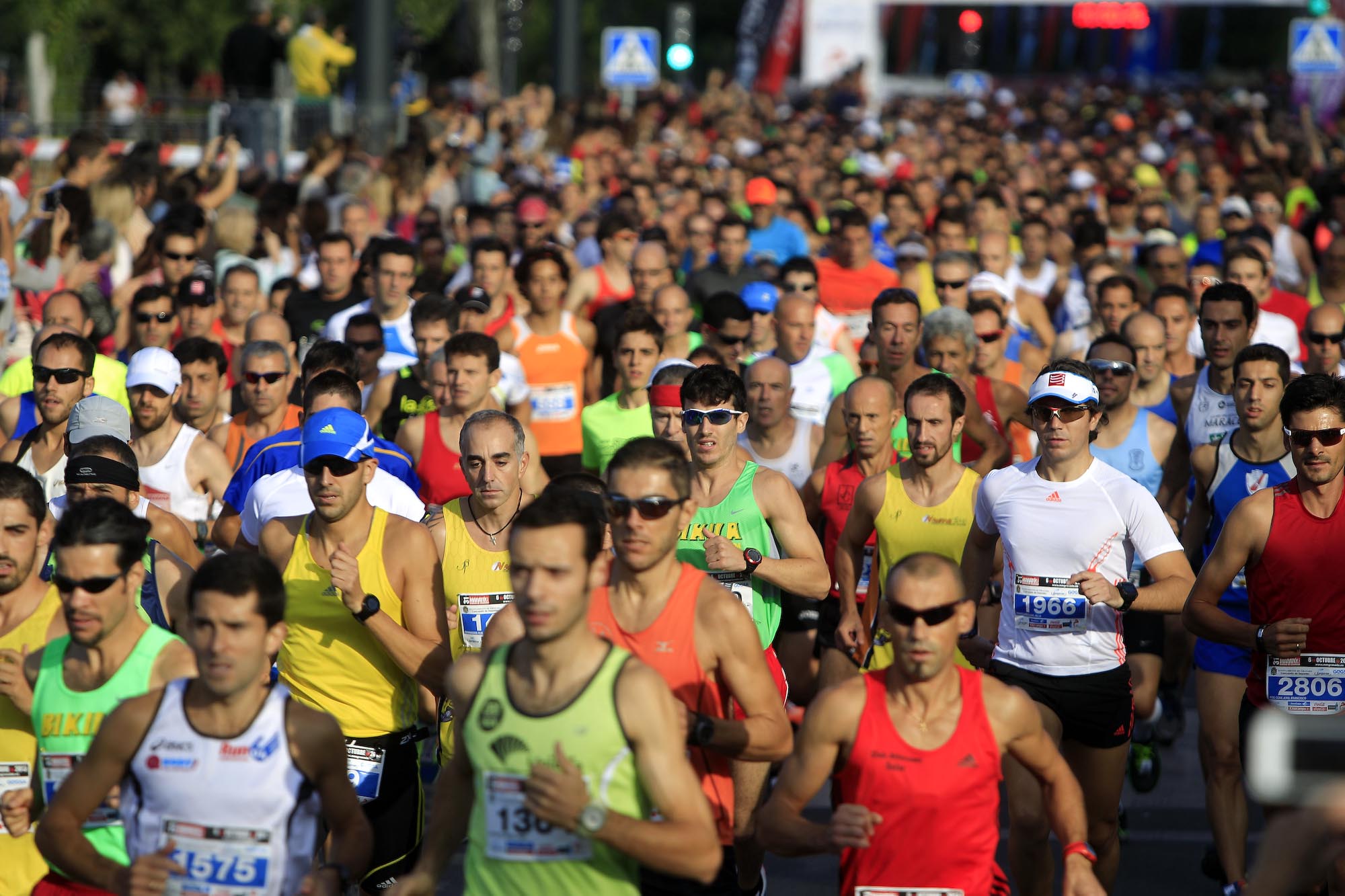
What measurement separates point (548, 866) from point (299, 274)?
9.60 metres

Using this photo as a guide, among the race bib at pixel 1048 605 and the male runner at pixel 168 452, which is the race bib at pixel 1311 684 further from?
the male runner at pixel 168 452

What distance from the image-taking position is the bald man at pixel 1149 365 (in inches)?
353

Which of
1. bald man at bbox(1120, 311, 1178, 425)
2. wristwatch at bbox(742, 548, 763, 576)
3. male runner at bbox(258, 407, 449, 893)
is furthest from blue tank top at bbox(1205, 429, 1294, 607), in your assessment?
male runner at bbox(258, 407, 449, 893)

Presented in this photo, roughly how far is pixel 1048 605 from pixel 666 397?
184 centimetres

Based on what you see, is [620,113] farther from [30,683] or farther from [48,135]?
[30,683]

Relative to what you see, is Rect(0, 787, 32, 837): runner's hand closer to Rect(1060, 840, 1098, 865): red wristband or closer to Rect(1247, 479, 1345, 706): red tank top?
Rect(1060, 840, 1098, 865): red wristband

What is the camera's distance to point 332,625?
5.89 m

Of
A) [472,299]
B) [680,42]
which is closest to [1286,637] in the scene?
[472,299]

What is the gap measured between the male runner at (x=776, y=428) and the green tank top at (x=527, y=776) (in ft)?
13.0

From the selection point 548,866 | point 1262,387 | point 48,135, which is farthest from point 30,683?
point 48,135

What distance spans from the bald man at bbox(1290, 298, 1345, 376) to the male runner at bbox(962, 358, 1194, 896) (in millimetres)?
2982

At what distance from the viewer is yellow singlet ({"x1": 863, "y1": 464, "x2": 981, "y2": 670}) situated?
22.6 ft

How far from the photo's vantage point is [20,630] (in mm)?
5074

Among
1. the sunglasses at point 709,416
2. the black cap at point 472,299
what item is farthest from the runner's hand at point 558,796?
the black cap at point 472,299
